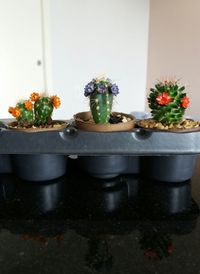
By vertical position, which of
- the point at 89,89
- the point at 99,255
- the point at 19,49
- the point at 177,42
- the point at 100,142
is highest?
the point at 177,42

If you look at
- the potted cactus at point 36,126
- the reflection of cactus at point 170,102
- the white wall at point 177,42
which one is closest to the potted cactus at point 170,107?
the reflection of cactus at point 170,102

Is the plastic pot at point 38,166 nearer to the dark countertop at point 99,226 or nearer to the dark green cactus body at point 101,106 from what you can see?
the dark countertop at point 99,226

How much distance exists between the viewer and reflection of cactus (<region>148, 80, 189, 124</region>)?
1.98ft

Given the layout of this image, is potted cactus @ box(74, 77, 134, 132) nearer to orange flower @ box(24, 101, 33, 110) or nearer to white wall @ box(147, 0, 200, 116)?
orange flower @ box(24, 101, 33, 110)

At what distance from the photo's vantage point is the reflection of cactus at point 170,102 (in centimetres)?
60

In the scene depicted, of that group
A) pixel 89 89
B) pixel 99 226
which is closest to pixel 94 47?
pixel 89 89

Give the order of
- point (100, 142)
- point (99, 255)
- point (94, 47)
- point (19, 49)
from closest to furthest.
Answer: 1. point (99, 255)
2. point (100, 142)
3. point (19, 49)
4. point (94, 47)

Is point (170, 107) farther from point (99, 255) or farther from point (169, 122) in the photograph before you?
point (99, 255)

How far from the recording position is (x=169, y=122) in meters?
0.61

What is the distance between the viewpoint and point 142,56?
2.89m

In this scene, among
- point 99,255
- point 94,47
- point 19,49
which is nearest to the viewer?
point 99,255

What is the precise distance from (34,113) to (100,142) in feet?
0.58

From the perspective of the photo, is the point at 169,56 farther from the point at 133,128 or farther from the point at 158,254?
the point at 158,254

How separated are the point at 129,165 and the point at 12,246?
0.36 metres
